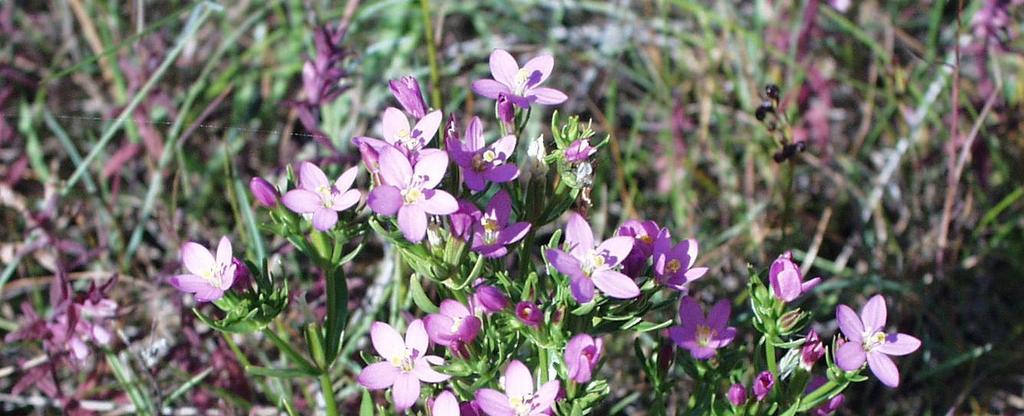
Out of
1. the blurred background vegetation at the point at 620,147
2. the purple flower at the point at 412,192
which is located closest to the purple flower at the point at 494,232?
the purple flower at the point at 412,192

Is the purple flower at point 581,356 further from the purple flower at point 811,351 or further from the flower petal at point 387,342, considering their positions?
the purple flower at point 811,351

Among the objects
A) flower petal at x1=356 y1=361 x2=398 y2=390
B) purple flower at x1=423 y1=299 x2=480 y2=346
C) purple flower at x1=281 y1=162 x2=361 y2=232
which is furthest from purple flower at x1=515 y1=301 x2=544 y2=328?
purple flower at x1=281 y1=162 x2=361 y2=232

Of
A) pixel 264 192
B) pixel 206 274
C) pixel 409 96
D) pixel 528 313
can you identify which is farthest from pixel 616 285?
pixel 206 274

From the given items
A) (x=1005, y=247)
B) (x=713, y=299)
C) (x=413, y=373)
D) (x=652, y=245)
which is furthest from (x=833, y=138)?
(x=413, y=373)

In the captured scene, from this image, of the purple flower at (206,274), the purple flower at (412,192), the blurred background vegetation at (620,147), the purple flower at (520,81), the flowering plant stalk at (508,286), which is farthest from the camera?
the blurred background vegetation at (620,147)

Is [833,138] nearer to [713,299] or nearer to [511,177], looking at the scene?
[713,299]

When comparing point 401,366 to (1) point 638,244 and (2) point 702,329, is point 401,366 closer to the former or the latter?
(1) point 638,244
